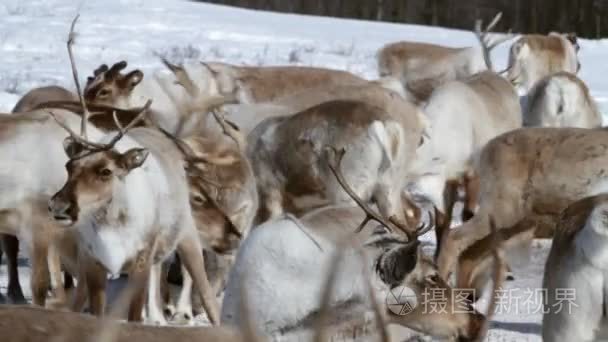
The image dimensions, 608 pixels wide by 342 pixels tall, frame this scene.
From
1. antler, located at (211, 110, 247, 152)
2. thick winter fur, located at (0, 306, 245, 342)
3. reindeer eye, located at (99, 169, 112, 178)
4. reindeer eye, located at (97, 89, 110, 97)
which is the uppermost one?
thick winter fur, located at (0, 306, 245, 342)

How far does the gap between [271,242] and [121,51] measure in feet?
46.2

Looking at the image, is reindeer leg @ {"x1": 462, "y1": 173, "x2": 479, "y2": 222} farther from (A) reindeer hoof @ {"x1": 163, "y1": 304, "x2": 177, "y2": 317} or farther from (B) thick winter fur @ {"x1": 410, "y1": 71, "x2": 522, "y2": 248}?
(A) reindeer hoof @ {"x1": 163, "y1": 304, "x2": 177, "y2": 317}

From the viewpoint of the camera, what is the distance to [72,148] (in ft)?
23.4

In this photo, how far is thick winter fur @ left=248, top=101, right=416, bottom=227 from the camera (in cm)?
926

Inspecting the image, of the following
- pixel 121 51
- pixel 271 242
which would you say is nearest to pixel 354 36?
pixel 121 51

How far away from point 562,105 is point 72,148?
19.1 feet

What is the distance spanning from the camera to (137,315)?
7.35 metres

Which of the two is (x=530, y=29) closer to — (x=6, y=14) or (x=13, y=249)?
(x=6, y=14)

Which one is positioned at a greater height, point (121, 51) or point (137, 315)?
point (137, 315)

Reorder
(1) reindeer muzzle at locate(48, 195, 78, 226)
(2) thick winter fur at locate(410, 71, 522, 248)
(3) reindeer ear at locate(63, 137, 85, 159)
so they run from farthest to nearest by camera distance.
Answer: (2) thick winter fur at locate(410, 71, 522, 248)
(3) reindeer ear at locate(63, 137, 85, 159)
(1) reindeer muzzle at locate(48, 195, 78, 226)

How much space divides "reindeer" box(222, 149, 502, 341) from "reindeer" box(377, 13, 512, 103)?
32.9 ft

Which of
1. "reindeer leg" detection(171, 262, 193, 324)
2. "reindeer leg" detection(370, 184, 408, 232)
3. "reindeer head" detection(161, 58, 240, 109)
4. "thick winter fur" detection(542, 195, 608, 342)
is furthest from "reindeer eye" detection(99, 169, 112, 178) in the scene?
"reindeer head" detection(161, 58, 240, 109)

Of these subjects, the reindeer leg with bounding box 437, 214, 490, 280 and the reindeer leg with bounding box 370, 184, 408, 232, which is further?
the reindeer leg with bounding box 370, 184, 408, 232

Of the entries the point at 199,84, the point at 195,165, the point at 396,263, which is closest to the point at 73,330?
the point at 396,263
